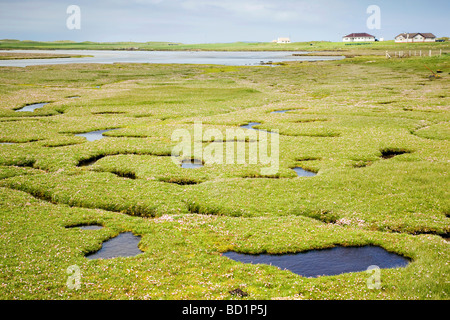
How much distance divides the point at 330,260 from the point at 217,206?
26.8 ft

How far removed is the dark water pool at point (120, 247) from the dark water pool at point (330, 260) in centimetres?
488

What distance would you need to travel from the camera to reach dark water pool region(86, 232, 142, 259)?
1769cm

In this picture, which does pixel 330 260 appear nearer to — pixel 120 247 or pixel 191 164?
pixel 120 247

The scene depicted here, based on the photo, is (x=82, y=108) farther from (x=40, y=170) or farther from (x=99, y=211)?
(x=99, y=211)

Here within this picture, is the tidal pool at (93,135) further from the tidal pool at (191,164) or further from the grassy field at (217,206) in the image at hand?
the tidal pool at (191,164)

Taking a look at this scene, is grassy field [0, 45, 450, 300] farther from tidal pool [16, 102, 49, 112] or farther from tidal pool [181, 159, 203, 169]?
tidal pool [16, 102, 49, 112]

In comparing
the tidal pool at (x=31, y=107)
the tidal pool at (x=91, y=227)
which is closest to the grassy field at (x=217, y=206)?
the tidal pool at (x=91, y=227)

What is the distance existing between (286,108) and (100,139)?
32.3 m

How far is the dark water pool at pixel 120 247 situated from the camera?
696 inches

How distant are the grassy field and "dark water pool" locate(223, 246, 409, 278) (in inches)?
17.1
